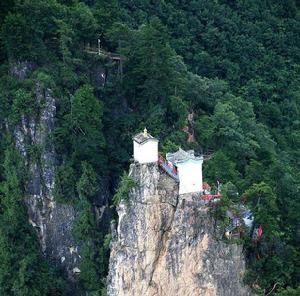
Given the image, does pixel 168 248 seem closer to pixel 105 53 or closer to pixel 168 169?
pixel 168 169

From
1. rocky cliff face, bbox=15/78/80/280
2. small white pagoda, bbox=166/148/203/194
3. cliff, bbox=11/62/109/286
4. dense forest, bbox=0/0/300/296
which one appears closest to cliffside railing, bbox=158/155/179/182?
small white pagoda, bbox=166/148/203/194

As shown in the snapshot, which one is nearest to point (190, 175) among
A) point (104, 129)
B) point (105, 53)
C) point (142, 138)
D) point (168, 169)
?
point (168, 169)

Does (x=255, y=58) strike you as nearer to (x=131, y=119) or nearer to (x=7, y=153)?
(x=131, y=119)

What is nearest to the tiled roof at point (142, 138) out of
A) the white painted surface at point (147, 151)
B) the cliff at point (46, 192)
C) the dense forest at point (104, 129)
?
the white painted surface at point (147, 151)

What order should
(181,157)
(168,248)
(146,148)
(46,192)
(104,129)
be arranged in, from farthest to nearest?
(104,129), (46,192), (168,248), (146,148), (181,157)

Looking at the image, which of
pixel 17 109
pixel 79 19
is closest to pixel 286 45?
pixel 79 19

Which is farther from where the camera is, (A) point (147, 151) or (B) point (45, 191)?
(B) point (45, 191)
